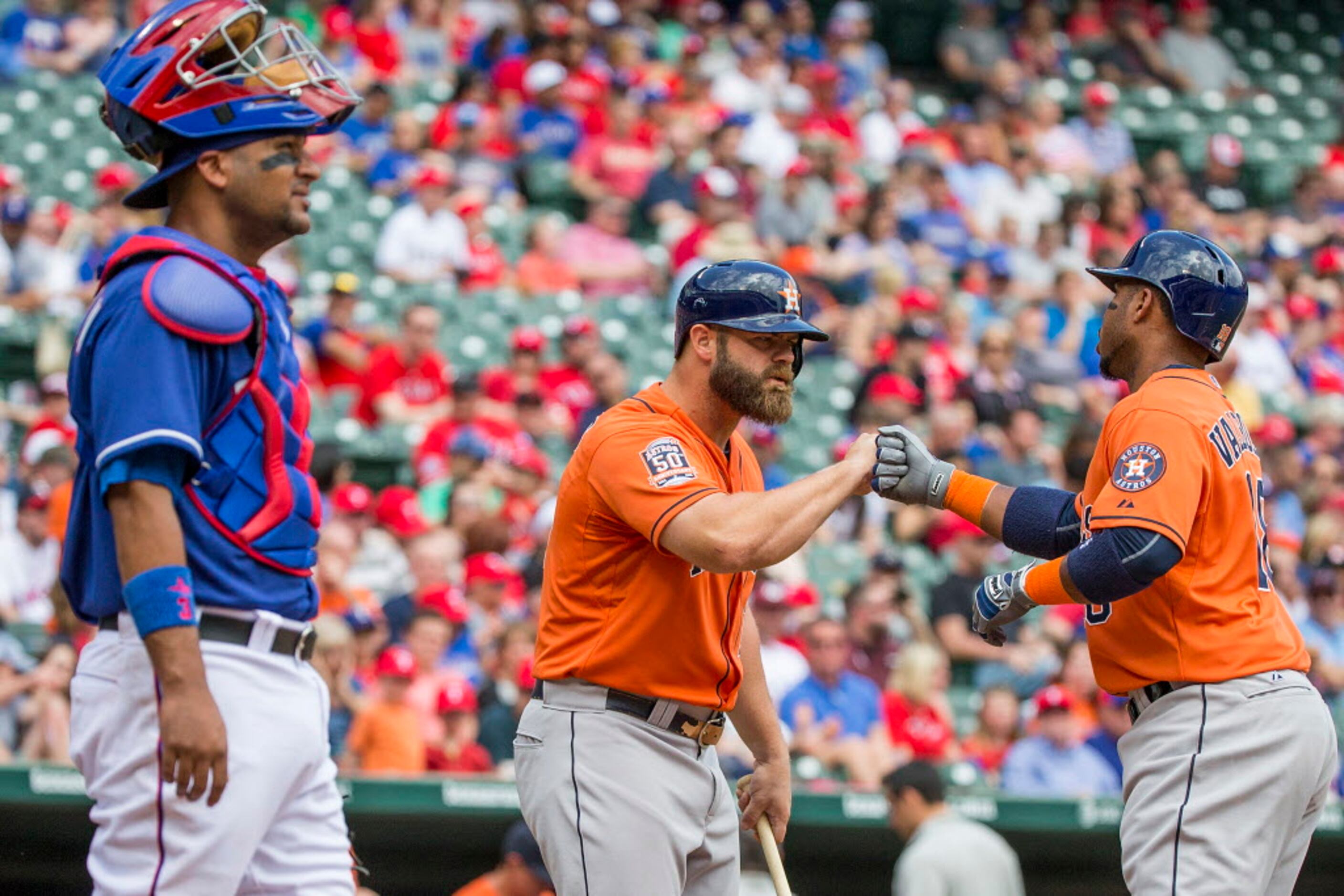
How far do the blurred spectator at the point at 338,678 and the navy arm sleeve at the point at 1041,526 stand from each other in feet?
12.0

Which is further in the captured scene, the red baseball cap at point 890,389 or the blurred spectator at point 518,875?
the red baseball cap at point 890,389

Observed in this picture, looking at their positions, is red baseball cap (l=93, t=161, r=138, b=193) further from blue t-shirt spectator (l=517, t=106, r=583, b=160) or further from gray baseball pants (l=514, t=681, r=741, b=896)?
gray baseball pants (l=514, t=681, r=741, b=896)

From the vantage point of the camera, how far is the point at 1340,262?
13.6 m

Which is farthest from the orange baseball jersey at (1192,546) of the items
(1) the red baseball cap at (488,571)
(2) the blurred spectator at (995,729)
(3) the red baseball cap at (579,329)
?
(3) the red baseball cap at (579,329)

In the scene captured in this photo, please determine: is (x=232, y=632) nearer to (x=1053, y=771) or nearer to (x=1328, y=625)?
(x=1053, y=771)

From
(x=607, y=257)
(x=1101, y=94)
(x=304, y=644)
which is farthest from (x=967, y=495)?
(x=1101, y=94)

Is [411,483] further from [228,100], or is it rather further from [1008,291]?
[228,100]

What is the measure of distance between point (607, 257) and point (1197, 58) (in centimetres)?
778

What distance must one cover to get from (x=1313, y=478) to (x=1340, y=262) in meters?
3.53

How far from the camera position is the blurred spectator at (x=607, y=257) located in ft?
37.1

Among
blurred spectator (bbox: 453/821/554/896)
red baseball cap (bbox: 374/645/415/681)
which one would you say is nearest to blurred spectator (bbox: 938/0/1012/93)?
red baseball cap (bbox: 374/645/415/681)

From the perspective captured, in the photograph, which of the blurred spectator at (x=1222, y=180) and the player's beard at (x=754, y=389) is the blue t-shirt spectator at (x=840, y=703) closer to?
the player's beard at (x=754, y=389)

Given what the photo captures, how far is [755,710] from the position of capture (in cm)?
406

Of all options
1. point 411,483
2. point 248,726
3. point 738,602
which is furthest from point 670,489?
point 411,483
